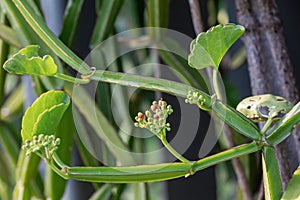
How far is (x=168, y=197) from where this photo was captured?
582 mm

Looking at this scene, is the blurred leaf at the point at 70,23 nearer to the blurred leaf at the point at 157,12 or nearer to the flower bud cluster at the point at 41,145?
the blurred leaf at the point at 157,12

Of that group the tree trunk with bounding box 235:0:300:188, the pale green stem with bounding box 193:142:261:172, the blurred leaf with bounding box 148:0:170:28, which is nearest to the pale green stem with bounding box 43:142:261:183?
the pale green stem with bounding box 193:142:261:172

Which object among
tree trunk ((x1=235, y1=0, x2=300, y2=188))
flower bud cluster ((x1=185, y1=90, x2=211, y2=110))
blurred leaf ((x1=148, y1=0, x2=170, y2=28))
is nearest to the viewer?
flower bud cluster ((x1=185, y1=90, x2=211, y2=110))

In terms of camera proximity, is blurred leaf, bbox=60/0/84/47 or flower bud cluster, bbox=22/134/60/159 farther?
blurred leaf, bbox=60/0/84/47

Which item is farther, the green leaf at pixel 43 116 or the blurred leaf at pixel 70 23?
the blurred leaf at pixel 70 23

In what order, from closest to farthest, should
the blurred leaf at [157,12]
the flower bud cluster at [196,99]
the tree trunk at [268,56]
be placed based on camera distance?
1. the flower bud cluster at [196,99]
2. the tree trunk at [268,56]
3. the blurred leaf at [157,12]

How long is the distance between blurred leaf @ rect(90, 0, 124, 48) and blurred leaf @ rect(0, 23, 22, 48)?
70 mm

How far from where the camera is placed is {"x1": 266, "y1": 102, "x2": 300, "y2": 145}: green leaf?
0.79 feet

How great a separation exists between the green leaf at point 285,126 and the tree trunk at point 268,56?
0.39 feet

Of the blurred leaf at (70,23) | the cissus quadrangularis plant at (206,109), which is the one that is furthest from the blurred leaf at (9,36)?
the cissus quadrangularis plant at (206,109)

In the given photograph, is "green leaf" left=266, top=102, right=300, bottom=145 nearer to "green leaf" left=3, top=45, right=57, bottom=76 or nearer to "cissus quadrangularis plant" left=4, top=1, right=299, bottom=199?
"cissus quadrangularis plant" left=4, top=1, right=299, bottom=199

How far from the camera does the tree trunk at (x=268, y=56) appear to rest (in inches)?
14.4

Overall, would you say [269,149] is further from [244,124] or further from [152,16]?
[152,16]

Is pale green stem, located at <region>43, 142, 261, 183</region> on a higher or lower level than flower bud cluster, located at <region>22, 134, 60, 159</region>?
lower
